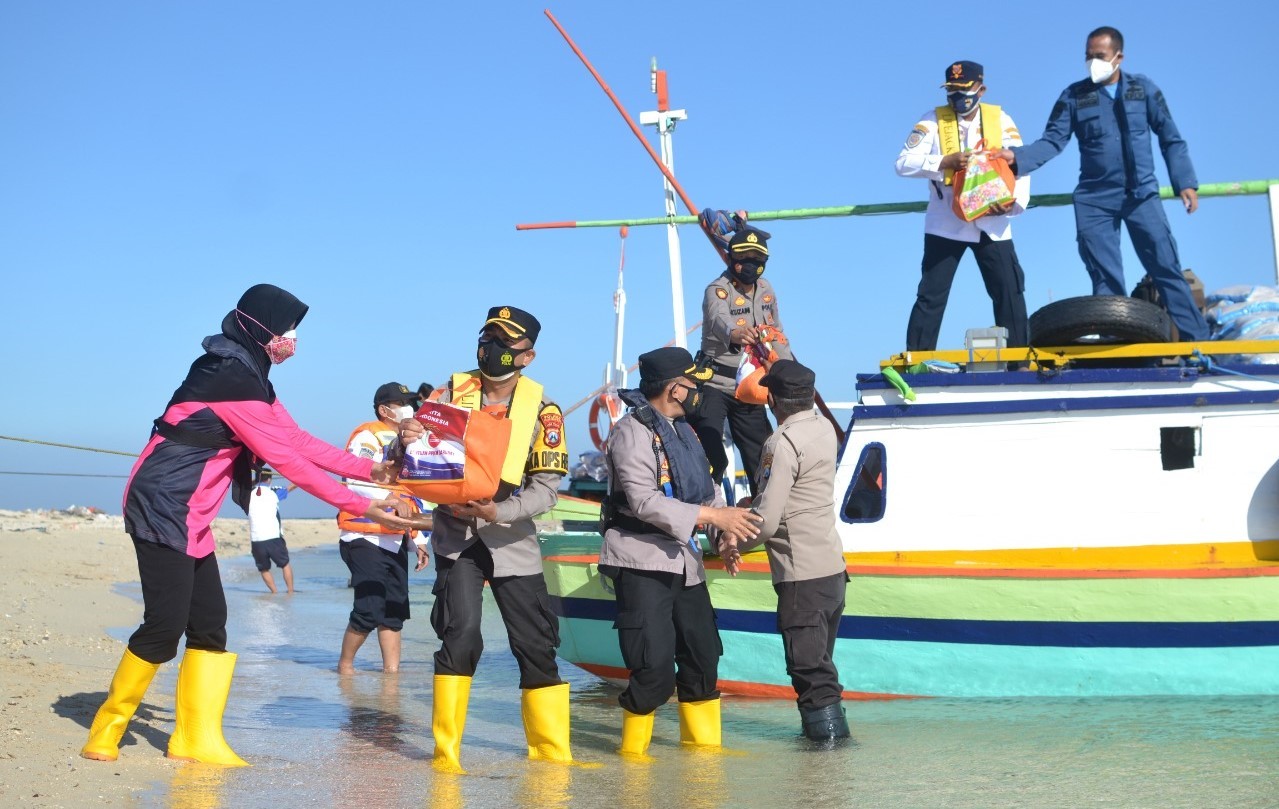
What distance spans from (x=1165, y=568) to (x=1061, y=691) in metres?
0.93

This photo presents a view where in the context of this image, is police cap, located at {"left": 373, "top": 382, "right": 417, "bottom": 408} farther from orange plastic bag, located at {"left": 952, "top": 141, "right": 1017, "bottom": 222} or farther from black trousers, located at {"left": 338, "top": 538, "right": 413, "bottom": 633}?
orange plastic bag, located at {"left": 952, "top": 141, "right": 1017, "bottom": 222}

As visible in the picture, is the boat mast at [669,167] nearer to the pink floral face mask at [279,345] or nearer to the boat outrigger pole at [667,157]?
the boat outrigger pole at [667,157]

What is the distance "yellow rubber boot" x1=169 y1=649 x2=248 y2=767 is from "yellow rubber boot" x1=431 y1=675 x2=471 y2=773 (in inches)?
33.1

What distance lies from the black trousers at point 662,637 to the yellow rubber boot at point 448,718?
0.76 m

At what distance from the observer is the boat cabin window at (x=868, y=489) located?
26.7 ft

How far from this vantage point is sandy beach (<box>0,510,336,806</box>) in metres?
4.90

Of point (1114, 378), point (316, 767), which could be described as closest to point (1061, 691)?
point (1114, 378)

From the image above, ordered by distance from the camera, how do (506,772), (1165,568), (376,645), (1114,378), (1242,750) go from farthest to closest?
(376,645) → (1114,378) → (1165,568) → (1242,750) → (506,772)

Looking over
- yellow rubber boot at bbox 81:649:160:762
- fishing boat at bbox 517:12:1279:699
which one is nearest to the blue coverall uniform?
fishing boat at bbox 517:12:1279:699

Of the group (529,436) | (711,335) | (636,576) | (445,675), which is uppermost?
(711,335)

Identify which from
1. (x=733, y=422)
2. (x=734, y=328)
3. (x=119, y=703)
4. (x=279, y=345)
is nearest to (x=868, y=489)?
(x=733, y=422)

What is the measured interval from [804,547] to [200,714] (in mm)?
2875

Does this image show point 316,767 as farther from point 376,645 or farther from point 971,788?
point 376,645

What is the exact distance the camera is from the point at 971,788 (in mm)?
5422
